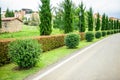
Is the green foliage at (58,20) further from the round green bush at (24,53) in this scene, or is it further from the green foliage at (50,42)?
the round green bush at (24,53)

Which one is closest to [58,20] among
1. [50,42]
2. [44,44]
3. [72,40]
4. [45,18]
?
[45,18]

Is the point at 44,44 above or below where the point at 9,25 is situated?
below

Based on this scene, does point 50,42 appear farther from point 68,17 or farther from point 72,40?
point 68,17

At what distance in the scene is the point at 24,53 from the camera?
10.9m

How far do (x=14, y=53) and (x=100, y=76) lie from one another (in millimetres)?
4513

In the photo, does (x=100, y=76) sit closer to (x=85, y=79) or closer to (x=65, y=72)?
(x=85, y=79)

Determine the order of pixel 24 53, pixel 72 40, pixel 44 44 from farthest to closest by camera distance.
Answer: pixel 72 40 → pixel 44 44 → pixel 24 53

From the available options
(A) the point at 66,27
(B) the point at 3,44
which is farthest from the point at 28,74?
(A) the point at 66,27

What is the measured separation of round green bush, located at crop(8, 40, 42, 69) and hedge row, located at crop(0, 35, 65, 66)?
1278 millimetres

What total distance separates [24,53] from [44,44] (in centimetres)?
752

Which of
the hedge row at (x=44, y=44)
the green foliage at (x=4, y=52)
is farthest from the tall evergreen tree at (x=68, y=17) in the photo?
the green foliage at (x=4, y=52)

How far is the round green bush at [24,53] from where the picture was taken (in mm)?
10891

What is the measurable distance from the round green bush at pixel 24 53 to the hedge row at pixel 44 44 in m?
1.28

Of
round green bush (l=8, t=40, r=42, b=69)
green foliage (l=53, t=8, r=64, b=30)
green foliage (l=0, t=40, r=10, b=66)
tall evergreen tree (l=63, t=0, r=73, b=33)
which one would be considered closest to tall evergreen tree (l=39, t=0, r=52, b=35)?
tall evergreen tree (l=63, t=0, r=73, b=33)
